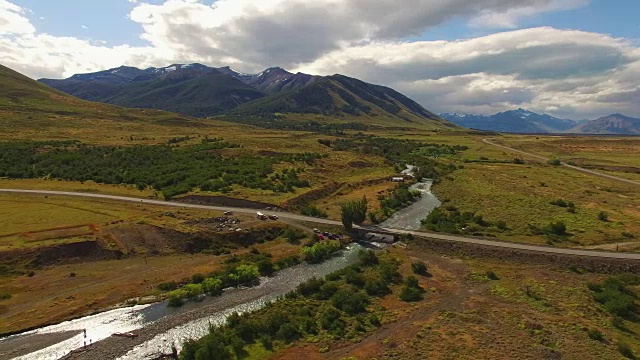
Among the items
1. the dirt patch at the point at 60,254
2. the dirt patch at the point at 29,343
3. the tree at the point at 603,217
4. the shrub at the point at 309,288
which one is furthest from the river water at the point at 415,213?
the dirt patch at the point at 29,343

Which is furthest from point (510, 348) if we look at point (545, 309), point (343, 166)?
point (343, 166)

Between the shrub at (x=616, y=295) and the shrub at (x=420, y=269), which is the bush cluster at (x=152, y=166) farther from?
the shrub at (x=616, y=295)

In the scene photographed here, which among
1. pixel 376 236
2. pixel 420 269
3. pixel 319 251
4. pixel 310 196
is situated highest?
pixel 310 196

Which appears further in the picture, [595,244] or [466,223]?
[466,223]

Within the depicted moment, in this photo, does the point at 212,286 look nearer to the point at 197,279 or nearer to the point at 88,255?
the point at 197,279

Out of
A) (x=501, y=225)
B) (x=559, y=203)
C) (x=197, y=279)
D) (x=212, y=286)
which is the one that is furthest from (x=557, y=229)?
(x=197, y=279)

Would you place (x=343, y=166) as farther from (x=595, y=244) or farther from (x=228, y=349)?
(x=228, y=349)

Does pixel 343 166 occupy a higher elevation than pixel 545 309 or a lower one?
higher
